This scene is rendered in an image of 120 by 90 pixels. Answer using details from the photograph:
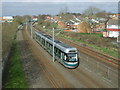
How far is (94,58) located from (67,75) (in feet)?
31.0

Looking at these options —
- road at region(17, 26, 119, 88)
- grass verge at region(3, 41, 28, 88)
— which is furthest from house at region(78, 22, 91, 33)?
grass verge at region(3, 41, 28, 88)

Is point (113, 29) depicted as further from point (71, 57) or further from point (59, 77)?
point (59, 77)

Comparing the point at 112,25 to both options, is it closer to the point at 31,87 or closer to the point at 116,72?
the point at 116,72

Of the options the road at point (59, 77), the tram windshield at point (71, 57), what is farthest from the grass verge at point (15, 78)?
the tram windshield at point (71, 57)

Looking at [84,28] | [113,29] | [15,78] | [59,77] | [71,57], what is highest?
[84,28]

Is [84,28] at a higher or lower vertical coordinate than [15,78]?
higher

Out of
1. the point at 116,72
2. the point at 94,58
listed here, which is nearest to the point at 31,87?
the point at 116,72

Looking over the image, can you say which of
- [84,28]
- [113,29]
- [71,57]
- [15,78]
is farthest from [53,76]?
[84,28]

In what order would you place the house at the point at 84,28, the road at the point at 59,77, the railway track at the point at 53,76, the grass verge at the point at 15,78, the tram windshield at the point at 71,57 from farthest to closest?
the house at the point at 84,28
the tram windshield at the point at 71,57
the grass verge at the point at 15,78
the railway track at the point at 53,76
the road at the point at 59,77

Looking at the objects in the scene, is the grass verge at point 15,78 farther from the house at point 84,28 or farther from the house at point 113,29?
the house at point 84,28

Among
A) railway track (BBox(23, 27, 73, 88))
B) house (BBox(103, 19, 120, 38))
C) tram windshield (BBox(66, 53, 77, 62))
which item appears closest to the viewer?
railway track (BBox(23, 27, 73, 88))

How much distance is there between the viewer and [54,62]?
25.6 m

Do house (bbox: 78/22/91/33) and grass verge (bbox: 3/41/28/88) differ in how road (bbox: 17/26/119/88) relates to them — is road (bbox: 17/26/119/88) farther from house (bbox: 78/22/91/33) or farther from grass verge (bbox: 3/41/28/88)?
house (bbox: 78/22/91/33)

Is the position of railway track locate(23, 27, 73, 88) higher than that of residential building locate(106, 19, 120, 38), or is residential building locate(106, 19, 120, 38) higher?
residential building locate(106, 19, 120, 38)
